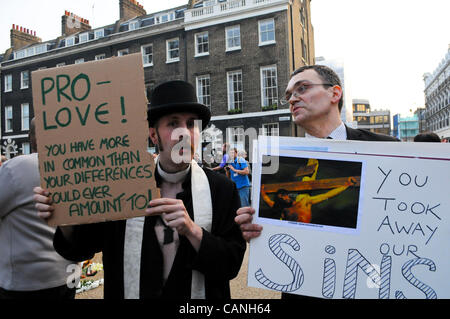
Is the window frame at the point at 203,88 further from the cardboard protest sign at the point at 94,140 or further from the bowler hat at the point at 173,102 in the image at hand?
the cardboard protest sign at the point at 94,140

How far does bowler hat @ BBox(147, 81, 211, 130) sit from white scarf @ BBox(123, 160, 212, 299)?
1.36 ft

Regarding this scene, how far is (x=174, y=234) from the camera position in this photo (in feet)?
5.20

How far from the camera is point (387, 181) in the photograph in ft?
4.47

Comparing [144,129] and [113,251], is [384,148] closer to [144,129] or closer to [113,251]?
[144,129]

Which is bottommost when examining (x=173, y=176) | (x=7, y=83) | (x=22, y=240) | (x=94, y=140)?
(x=22, y=240)

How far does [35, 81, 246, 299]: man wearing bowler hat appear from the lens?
1.50 metres

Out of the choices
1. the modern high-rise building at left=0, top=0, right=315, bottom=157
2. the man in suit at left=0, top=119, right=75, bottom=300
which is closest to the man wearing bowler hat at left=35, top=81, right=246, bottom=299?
the man in suit at left=0, top=119, right=75, bottom=300

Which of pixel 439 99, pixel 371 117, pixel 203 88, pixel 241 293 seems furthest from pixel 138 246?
pixel 371 117

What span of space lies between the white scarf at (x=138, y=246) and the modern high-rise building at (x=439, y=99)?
212ft

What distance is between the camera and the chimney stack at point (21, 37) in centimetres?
2739

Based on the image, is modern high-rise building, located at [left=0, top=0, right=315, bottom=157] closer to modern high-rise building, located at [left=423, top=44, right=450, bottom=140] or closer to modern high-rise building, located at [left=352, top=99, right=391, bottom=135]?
modern high-rise building, located at [left=423, top=44, right=450, bottom=140]

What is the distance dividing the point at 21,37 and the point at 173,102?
32956mm

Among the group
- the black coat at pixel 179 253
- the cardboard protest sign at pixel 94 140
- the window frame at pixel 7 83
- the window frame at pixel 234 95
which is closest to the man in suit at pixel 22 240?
the black coat at pixel 179 253

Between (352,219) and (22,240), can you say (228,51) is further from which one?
(352,219)
